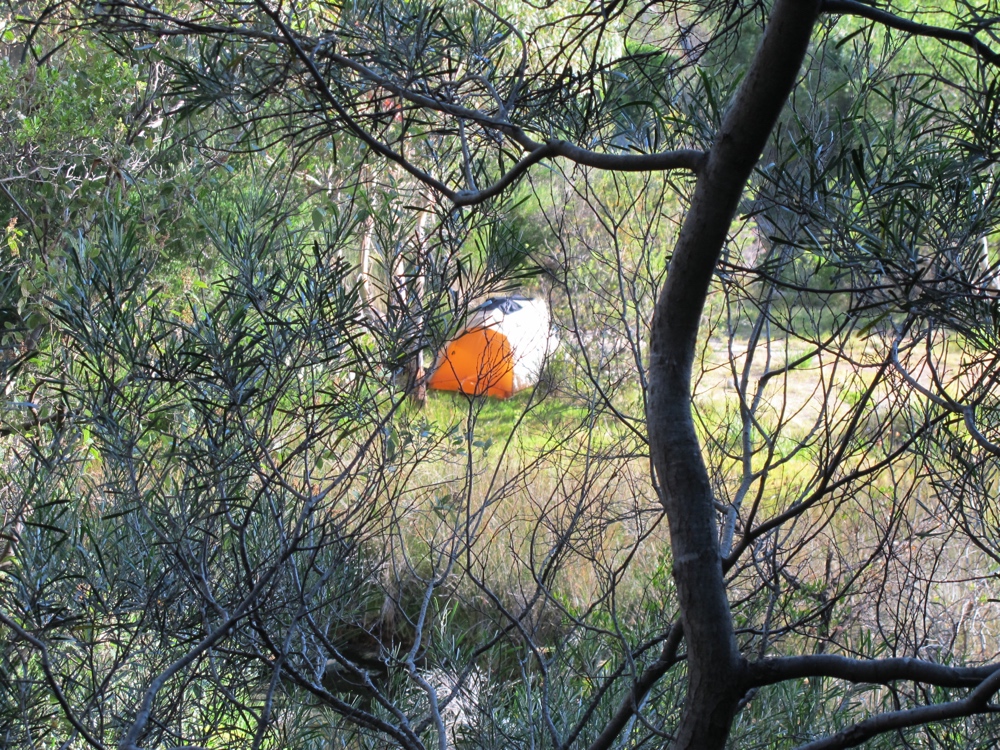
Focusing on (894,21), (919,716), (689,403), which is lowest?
(919,716)

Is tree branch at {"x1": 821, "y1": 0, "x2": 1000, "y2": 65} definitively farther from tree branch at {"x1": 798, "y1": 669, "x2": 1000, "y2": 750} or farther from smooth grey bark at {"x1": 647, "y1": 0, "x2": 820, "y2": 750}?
tree branch at {"x1": 798, "y1": 669, "x2": 1000, "y2": 750}

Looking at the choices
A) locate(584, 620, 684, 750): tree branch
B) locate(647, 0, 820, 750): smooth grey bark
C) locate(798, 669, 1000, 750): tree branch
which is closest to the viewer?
locate(798, 669, 1000, 750): tree branch

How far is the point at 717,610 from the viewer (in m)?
0.70

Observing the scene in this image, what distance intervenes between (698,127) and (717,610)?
2.29 ft

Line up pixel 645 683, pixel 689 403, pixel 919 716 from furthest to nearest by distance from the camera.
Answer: pixel 645 683 → pixel 689 403 → pixel 919 716

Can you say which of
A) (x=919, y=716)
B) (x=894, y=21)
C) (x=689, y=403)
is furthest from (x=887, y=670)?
(x=894, y=21)

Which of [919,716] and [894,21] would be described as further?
[894,21]

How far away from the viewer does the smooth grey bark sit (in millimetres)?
671

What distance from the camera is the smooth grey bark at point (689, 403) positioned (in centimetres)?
67

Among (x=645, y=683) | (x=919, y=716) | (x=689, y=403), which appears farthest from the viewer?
(x=645, y=683)

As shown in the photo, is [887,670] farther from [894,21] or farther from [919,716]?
[894,21]

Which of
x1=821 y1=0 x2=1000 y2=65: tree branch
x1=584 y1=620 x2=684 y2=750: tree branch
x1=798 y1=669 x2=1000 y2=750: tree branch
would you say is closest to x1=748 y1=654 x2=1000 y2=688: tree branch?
x1=798 y1=669 x2=1000 y2=750: tree branch

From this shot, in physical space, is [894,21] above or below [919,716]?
above

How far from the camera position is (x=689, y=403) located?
0.73m
